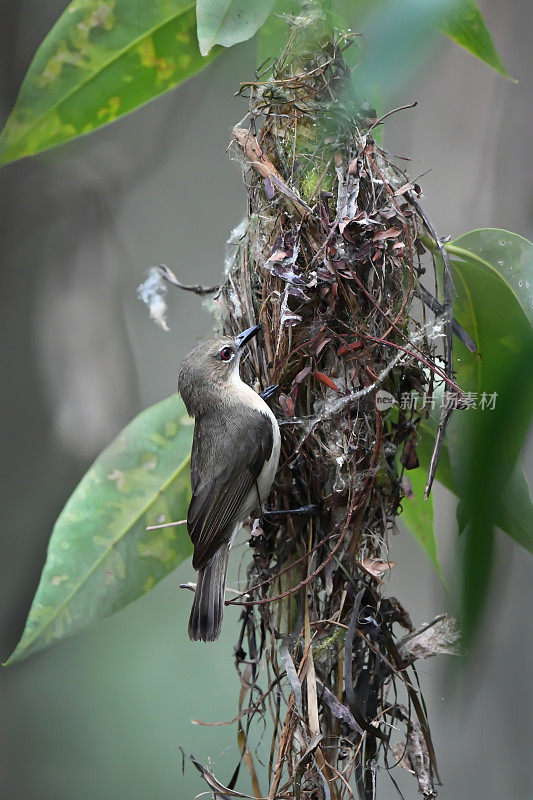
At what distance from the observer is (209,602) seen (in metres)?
1.70

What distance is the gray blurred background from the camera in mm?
3561

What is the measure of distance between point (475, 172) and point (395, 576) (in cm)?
170

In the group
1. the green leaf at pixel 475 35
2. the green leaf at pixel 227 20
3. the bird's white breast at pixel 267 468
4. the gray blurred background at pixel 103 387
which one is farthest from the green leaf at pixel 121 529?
the gray blurred background at pixel 103 387

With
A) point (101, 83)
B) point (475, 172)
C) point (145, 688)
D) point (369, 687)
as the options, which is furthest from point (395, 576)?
point (101, 83)

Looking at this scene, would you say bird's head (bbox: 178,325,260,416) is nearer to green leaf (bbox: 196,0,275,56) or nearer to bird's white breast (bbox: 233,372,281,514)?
bird's white breast (bbox: 233,372,281,514)

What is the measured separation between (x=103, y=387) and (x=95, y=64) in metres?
2.02

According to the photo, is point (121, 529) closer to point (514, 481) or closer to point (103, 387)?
point (514, 481)

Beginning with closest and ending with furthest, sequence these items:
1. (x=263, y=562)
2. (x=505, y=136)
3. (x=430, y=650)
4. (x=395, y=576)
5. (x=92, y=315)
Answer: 1. (x=430, y=650)
2. (x=263, y=562)
3. (x=505, y=136)
4. (x=395, y=576)
5. (x=92, y=315)

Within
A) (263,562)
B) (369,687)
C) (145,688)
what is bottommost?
(145,688)

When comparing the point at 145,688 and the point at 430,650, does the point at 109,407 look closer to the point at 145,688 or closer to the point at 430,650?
the point at 145,688

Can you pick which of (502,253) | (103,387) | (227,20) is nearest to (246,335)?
(502,253)

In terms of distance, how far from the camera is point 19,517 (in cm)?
371

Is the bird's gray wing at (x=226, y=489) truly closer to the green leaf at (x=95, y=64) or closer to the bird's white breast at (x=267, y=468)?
the bird's white breast at (x=267, y=468)

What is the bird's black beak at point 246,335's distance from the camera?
169 cm
